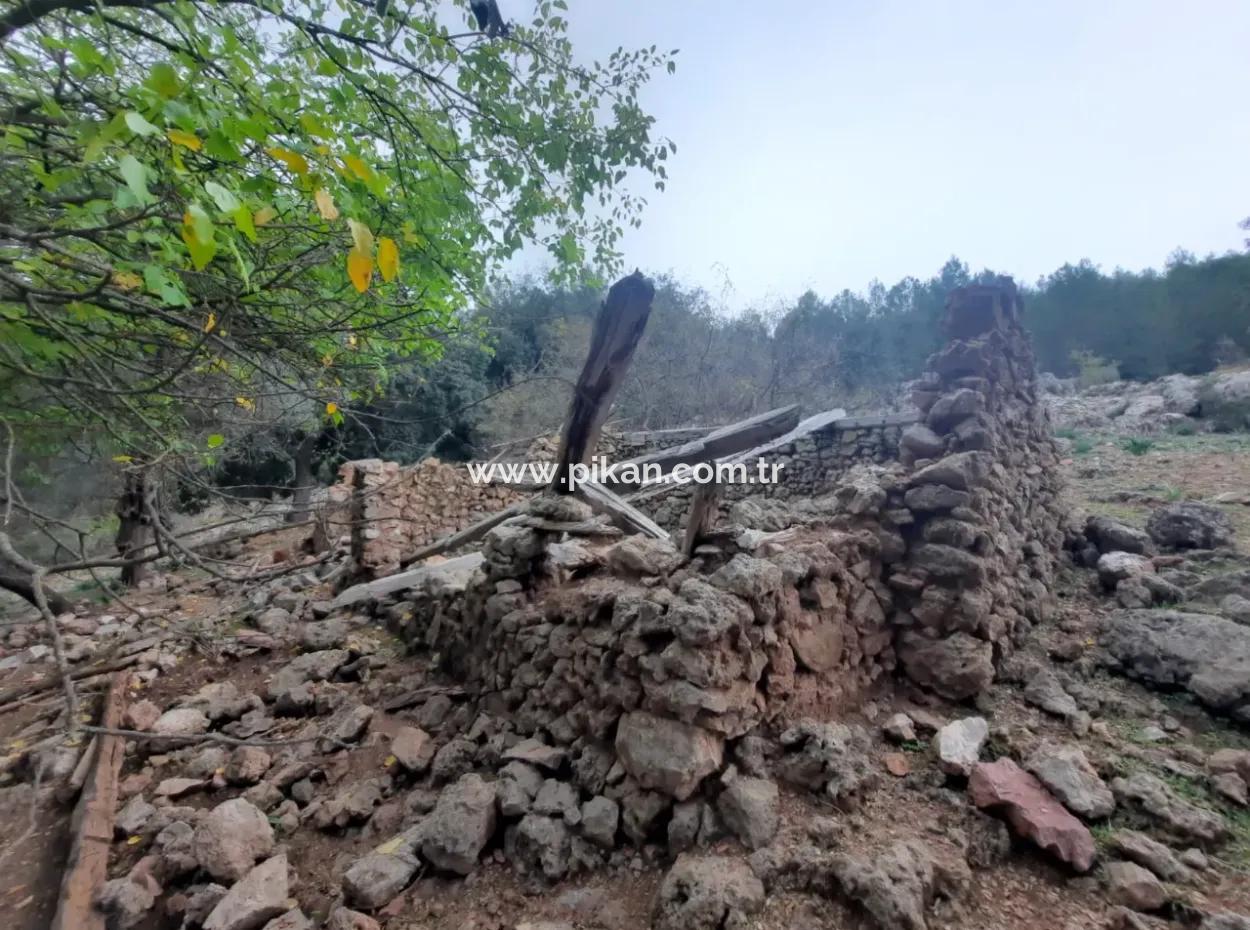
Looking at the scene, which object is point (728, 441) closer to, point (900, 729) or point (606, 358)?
point (606, 358)

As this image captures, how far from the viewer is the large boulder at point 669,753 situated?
7.54ft

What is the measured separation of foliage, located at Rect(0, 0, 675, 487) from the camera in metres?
1.75

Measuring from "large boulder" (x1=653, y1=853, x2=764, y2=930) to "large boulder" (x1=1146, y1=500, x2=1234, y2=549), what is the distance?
4631 mm

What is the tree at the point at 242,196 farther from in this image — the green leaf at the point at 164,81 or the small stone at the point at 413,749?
the small stone at the point at 413,749

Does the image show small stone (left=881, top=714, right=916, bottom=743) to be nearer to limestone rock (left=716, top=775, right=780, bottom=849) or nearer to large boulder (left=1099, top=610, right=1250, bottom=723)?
limestone rock (left=716, top=775, right=780, bottom=849)

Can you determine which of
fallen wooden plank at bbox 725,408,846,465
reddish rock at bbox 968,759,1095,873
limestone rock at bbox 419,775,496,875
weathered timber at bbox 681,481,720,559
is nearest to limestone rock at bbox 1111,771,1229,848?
reddish rock at bbox 968,759,1095,873

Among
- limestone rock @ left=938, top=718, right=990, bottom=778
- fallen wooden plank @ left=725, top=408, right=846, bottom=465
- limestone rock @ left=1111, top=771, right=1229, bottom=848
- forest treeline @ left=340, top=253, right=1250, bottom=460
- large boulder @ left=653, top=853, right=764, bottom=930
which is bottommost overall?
large boulder @ left=653, top=853, right=764, bottom=930

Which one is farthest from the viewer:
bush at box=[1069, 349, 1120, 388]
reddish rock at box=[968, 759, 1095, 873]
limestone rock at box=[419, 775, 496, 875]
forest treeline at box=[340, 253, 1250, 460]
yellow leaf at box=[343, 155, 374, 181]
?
bush at box=[1069, 349, 1120, 388]

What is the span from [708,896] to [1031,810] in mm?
1280

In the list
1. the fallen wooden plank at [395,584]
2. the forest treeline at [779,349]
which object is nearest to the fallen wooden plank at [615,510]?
the fallen wooden plank at [395,584]

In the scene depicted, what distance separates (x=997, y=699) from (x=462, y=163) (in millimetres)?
4313

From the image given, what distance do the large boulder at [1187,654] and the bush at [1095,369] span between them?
1915cm

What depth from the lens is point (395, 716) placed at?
3.66m

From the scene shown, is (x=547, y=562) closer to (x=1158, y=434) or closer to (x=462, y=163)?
(x=462, y=163)
